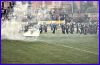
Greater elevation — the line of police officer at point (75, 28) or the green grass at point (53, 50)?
the line of police officer at point (75, 28)

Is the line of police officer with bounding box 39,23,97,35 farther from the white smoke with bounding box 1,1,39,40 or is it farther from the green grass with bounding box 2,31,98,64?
the white smoke with bounding box 1,1,39,40

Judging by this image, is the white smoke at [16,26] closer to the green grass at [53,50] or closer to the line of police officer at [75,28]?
the green grass at [53,50]

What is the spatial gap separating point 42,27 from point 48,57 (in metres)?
0.51

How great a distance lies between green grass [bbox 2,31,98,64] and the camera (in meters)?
5.33

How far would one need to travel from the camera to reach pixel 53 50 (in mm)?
5371

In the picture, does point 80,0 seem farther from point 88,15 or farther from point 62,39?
point 62,39

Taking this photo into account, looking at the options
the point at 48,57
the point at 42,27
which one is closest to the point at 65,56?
the point at 48,57

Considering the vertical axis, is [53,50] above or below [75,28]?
below

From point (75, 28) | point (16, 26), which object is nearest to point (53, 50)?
point (75, 28)

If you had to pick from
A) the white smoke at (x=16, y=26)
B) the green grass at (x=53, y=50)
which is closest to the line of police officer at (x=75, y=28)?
the green grass at (x=53, y=50)

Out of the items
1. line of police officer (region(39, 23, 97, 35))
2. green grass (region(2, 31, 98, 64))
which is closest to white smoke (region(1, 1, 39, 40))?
green grass (region(2, 31, 98, 64))

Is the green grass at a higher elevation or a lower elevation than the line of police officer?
lower

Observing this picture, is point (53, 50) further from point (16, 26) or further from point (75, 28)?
point (16, 26)

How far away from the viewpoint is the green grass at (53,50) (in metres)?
5.33
